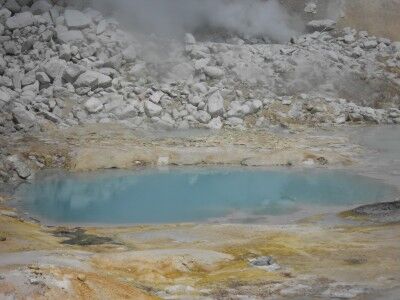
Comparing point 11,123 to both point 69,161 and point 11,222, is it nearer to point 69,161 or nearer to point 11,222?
point 69,161

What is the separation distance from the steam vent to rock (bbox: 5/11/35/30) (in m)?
0.23

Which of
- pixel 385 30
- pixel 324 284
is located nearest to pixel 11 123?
pixel 324 284

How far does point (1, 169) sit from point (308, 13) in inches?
2285

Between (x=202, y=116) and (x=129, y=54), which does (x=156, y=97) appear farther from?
(x=129, y=54)

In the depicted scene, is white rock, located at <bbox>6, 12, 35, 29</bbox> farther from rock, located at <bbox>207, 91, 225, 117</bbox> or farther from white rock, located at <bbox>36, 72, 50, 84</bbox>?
rock, located at <bbox>207, 91, 225, 117</bbox>

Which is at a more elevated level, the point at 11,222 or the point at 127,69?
the point at 127,69

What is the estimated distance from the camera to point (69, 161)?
4581cm

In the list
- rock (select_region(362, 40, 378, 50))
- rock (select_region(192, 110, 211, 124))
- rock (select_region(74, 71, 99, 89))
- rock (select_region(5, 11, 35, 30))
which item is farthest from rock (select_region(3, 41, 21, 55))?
rock (select_region(362, 40, 378, 50))

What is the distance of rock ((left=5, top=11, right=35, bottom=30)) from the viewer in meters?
66.9

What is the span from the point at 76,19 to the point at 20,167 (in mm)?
31089

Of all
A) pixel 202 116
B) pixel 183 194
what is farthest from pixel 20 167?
pixel 202 116

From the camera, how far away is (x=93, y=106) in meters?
57.5

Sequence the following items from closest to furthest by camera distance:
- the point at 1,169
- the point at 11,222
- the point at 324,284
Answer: the point at 324,284, the point at 11,222, the point at 1,169

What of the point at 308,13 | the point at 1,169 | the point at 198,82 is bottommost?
the point at 1,169
